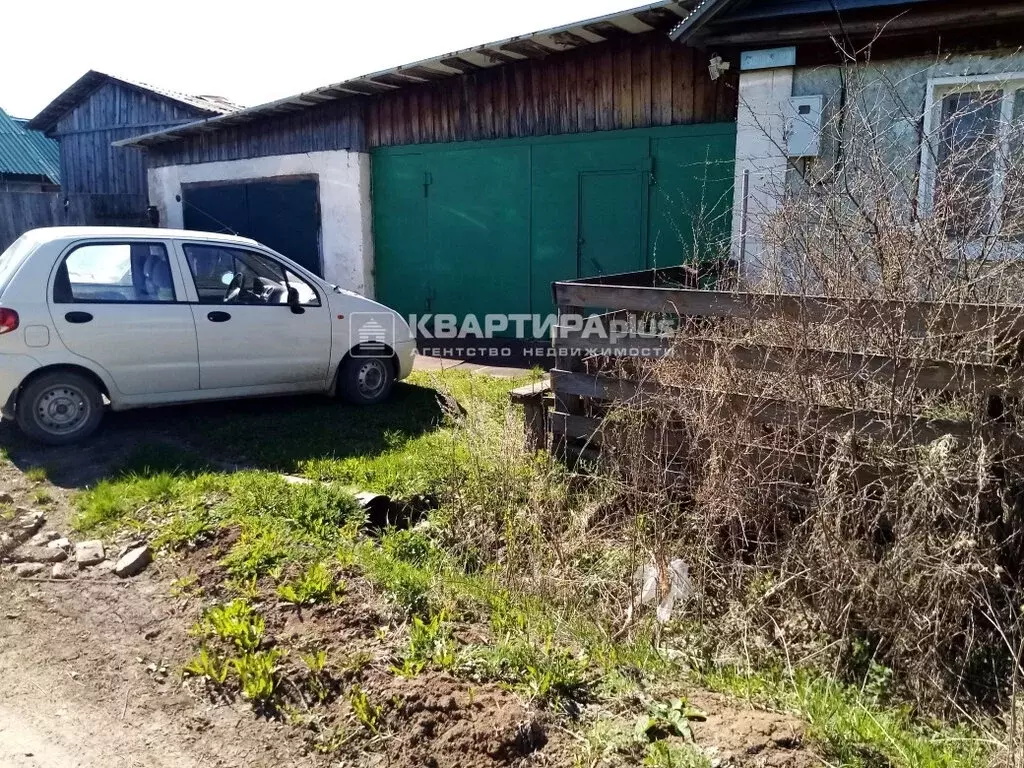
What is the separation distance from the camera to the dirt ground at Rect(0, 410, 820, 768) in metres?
2.83

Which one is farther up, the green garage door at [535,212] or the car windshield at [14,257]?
the green garage door at [535,212]

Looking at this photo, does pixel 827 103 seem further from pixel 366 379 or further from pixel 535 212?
pixel 366 379

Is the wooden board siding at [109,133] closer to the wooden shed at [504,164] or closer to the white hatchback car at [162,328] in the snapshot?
the wooden shed at [504,164]

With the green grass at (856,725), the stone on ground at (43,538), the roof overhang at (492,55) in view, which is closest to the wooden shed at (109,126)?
the roof overhang at (492,55)

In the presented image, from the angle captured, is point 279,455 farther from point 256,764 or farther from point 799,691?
point 799,691

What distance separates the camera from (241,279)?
6.77 meters

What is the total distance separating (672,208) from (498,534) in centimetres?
551

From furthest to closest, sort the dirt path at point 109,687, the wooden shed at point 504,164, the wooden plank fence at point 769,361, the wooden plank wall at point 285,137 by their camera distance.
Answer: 1. the wooden plank wall at point 285,137
2. the wooden shed at point 504,164
3. the wooden plank fence at point 769,361
4. the dirt path at point 109,687

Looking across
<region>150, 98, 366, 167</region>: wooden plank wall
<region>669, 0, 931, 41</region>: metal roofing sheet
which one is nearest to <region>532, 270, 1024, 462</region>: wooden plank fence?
<region>669, 0, 931, 41</region>: metal roofing sheet

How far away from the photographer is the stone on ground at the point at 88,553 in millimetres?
4371

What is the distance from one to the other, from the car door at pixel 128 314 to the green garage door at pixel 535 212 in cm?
491

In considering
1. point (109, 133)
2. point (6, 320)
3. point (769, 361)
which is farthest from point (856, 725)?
point (109, 133)

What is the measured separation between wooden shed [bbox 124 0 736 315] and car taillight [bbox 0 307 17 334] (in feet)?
18.9

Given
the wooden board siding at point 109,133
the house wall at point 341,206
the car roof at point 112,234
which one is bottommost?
the car roof at point 112,234
